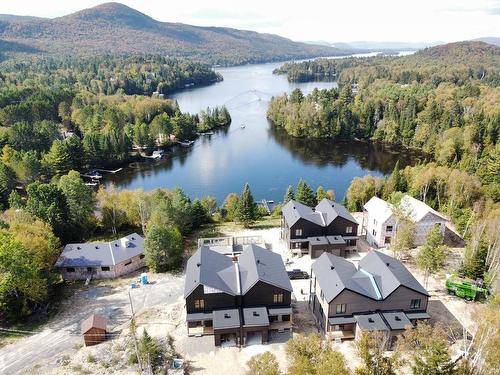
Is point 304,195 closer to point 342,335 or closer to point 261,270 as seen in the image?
point 261,270

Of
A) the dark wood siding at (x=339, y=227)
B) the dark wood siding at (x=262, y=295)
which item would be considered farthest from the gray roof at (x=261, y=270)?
the dark wood siding at (x=339, y=227)

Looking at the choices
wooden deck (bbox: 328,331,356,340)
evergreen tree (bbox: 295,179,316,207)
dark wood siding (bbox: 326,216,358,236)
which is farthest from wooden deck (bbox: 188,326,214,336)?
evergreen tree (bbox: 295,179,316,207)

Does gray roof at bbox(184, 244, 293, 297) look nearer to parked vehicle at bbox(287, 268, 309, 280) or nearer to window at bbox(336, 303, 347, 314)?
window at bbox(336, 303, 347, 314)

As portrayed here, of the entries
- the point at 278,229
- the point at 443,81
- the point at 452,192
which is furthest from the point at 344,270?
the point at 443,81

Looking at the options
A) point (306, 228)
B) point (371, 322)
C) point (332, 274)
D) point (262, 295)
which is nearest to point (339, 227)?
point (306, 228)

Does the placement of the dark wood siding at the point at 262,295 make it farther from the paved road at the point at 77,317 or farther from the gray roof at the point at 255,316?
the paved road at the point at 77,317

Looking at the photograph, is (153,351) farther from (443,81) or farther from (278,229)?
(443,81)
